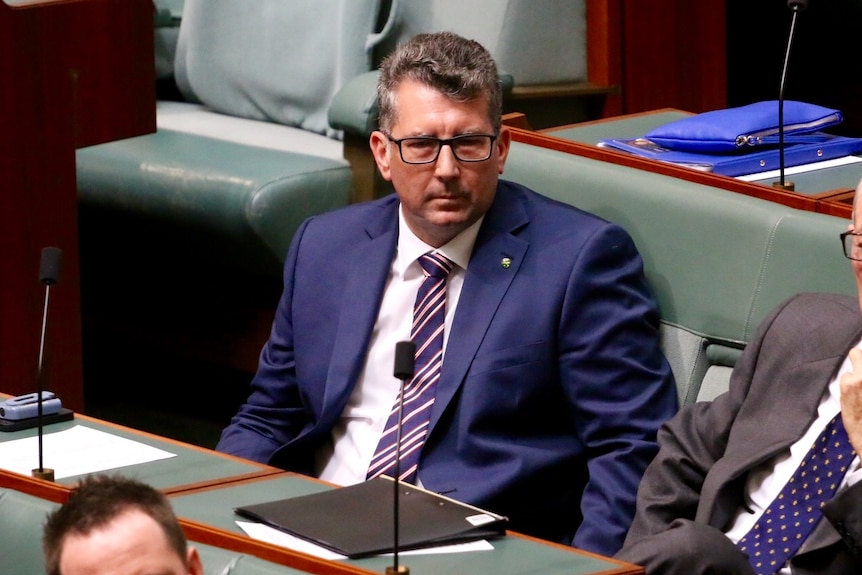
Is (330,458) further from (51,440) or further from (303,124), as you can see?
(303,124)

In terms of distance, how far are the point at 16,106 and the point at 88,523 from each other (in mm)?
1538

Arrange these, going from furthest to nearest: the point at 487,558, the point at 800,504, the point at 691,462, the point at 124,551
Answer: the point at 691,462 < the point at 800,504 < the point at 487,558 < the point at 124,551

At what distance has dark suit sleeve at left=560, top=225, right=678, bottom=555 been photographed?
75.3 inches

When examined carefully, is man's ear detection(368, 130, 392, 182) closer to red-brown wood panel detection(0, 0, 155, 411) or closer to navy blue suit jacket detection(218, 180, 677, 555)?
navy blue suit jacket detection(218, 180, 677, 555)

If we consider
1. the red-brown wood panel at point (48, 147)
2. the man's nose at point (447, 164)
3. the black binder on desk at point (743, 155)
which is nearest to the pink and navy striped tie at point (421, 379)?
the man's nose at point (447, 164)

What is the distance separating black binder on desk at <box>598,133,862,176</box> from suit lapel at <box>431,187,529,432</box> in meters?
0.27

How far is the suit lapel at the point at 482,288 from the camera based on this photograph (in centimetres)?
201

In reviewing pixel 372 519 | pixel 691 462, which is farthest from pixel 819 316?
pixel 372 519

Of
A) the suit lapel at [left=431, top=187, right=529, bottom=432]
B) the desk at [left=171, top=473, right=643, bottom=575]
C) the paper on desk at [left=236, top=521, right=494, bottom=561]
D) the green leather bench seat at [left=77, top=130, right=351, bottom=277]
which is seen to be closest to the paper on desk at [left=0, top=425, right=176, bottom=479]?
the desk at [left=171, top=473, right=643, bottom=575]

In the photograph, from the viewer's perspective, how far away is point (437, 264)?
2076 millimetres

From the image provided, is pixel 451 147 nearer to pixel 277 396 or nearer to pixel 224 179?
pixel 277 396

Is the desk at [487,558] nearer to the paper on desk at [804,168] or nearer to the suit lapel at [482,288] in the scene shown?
the suit lapel at [482,288]

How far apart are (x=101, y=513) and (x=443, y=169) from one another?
890 millimetres

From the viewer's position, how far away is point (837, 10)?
3.63m
